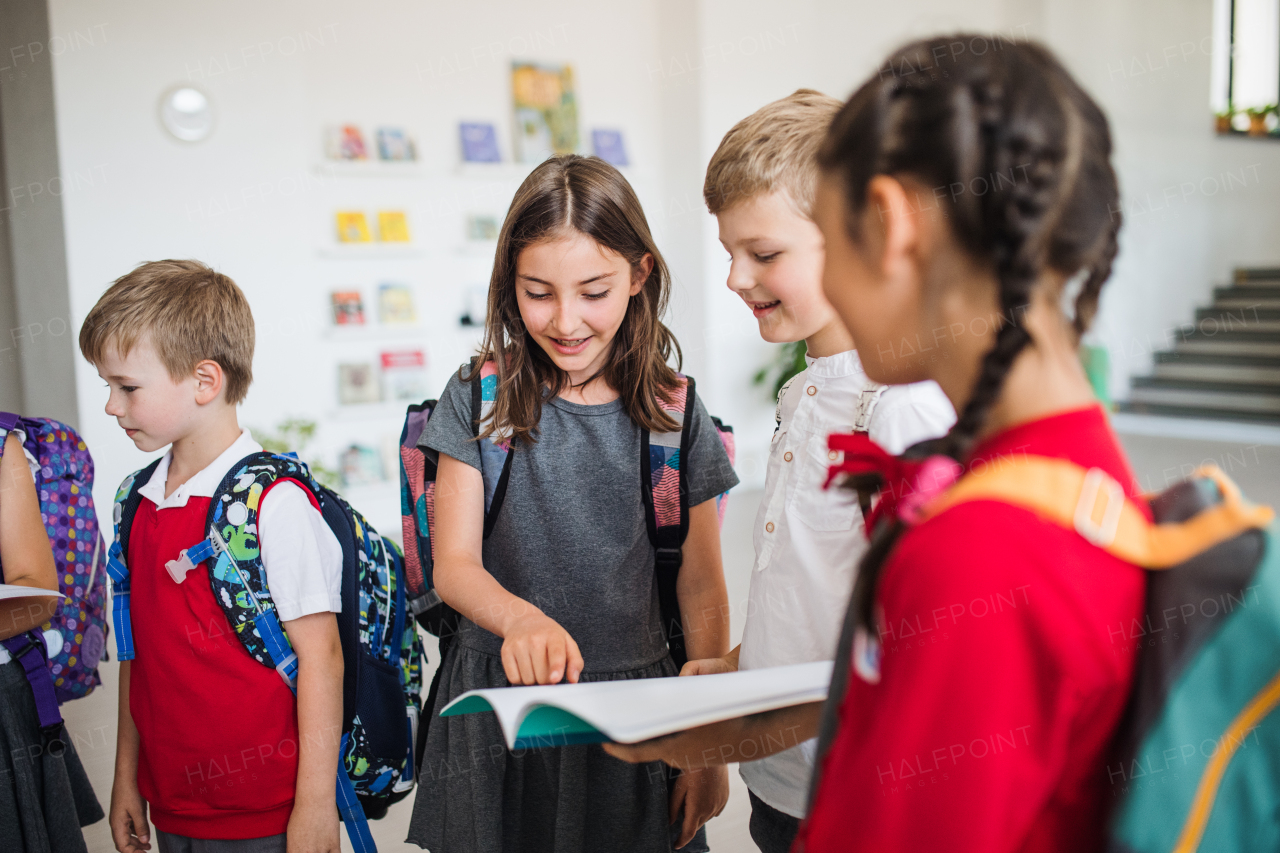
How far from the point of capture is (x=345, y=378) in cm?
474

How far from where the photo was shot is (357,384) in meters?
4.79

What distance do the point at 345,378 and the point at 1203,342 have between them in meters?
7.38

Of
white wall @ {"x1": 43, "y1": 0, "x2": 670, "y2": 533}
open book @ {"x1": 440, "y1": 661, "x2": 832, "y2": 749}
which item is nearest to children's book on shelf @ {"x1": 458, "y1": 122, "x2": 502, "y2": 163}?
white wall @ {"x1": 43, "y1": 0, "x2": 670, "y2": 533}

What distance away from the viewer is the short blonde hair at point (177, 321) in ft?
4.04

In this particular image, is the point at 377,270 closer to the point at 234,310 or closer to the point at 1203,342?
the point at 234,310

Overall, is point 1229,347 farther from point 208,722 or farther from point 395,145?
point 208,722

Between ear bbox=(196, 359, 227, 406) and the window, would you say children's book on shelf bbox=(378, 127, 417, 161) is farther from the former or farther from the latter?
the window

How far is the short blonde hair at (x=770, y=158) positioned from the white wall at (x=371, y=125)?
10.2 ft

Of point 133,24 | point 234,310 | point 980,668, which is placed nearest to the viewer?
point 980,668

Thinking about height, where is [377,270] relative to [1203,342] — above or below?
above

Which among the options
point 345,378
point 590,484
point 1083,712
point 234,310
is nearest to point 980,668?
point 1083,712

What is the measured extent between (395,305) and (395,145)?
2.79 ft

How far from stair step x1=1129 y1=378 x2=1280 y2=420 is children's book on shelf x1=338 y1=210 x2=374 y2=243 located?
6.53 m

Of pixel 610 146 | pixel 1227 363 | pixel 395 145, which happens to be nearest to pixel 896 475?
pixel 395 145
